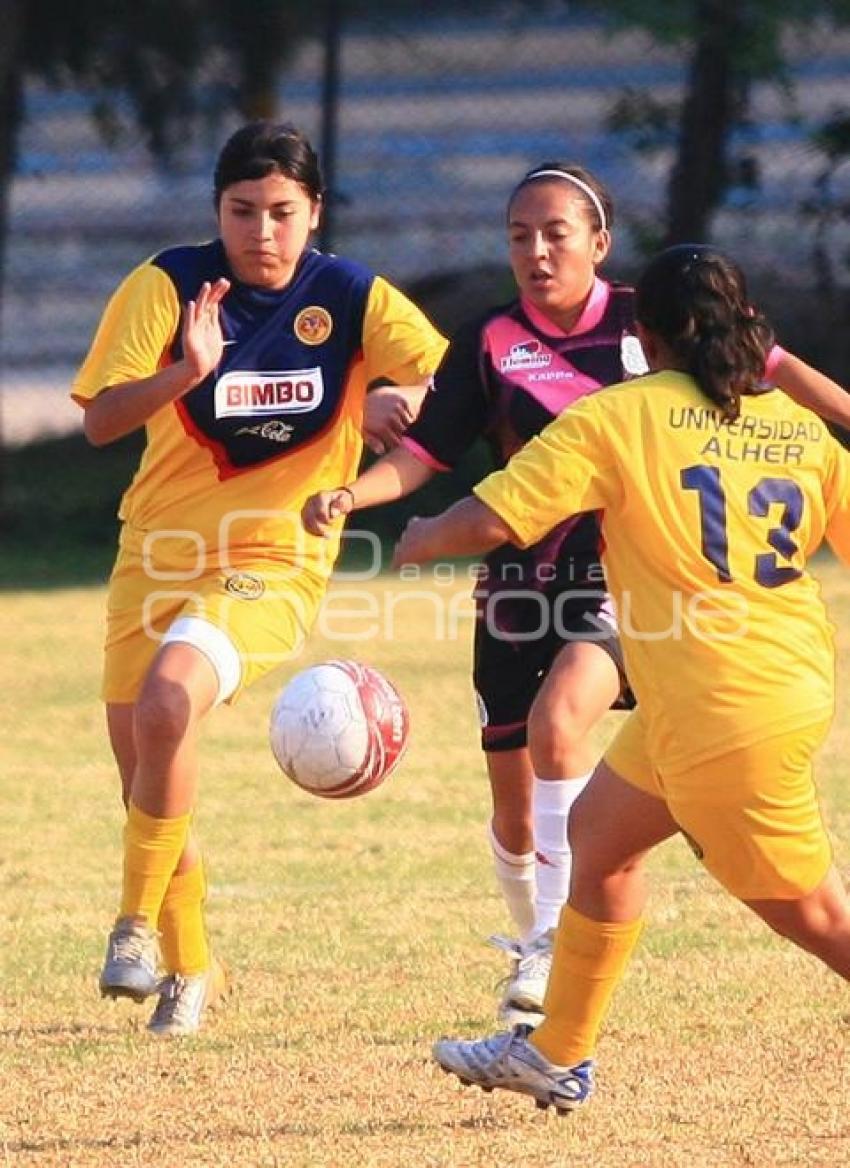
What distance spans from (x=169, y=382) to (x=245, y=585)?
54 cm

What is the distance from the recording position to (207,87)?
1644 centimetres

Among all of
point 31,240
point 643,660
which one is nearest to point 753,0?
point 31,240


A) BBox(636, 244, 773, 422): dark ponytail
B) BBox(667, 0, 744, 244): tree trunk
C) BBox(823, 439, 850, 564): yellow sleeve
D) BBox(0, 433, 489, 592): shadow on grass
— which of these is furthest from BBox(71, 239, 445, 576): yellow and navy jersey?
BBox(667, 0, 744, 244): tree trunk

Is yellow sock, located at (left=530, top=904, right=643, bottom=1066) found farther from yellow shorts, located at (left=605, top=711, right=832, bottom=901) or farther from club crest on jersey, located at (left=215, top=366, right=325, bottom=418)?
club crest on jersey, located at (left=215, top=366, right=325, bottom=418)

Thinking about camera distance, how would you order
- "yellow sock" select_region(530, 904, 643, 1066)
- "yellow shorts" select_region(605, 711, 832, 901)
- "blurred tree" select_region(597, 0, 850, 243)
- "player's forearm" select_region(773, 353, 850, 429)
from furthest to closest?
1. "blurred tree" select_region(597, 0, 850, 243)
2. "player's forearm" select_region(773, 353, 850, 429)
3. "yellow sock" select_region(530, 904, 643, 1066)
4. "yellow shorts" select_region(605, 711, 832, 901)

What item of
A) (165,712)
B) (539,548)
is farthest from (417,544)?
(539,548)

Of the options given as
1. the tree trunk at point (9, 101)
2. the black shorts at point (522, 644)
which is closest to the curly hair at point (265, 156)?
the black shorts at point (522, 644)

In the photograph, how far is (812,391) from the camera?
16.6ft

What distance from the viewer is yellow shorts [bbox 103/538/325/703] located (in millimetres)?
5402

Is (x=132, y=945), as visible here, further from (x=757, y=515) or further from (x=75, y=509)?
(x=75, y=509)

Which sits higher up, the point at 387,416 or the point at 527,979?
the point at 387,416

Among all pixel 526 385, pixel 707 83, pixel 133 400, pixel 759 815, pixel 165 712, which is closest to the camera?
pixel 759 815

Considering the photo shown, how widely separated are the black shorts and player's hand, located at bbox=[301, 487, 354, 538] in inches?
31.6

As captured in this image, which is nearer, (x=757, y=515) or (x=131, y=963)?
(x=757, y=515)
